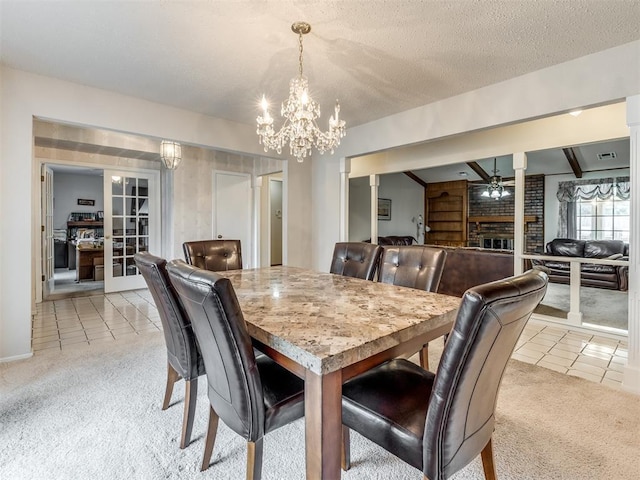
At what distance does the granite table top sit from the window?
25.6 ft

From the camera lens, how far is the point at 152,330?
138 inches

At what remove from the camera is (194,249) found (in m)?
2.90

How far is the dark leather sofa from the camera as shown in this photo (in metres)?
5.48

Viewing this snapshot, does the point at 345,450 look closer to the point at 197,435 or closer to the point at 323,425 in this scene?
the point at 323,425

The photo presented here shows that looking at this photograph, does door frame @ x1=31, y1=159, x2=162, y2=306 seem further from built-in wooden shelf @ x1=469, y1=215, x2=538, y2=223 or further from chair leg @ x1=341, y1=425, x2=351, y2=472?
built-in wooden shelf @ x1=469, y1=215, x2=538, y2=223

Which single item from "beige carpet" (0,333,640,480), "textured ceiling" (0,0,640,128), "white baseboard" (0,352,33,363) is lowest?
"beige carpet" (0,333,640,480)

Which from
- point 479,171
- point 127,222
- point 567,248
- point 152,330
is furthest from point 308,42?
point 479,171

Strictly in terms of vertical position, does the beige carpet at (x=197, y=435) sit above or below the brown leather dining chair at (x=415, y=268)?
below

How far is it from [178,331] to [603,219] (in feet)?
29.5

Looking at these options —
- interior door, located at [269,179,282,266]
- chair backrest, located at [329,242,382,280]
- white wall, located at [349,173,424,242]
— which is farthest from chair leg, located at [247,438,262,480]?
white wall, located at [349,173,424,242]

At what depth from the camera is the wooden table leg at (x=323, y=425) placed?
1013mm

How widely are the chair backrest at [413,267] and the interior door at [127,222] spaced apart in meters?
4.62

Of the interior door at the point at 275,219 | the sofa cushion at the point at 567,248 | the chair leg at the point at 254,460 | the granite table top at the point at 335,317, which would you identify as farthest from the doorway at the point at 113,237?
the sofa cushion at the point at 567,248

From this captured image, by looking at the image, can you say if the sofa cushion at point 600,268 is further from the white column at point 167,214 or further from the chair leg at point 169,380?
the white column at point 167,214
